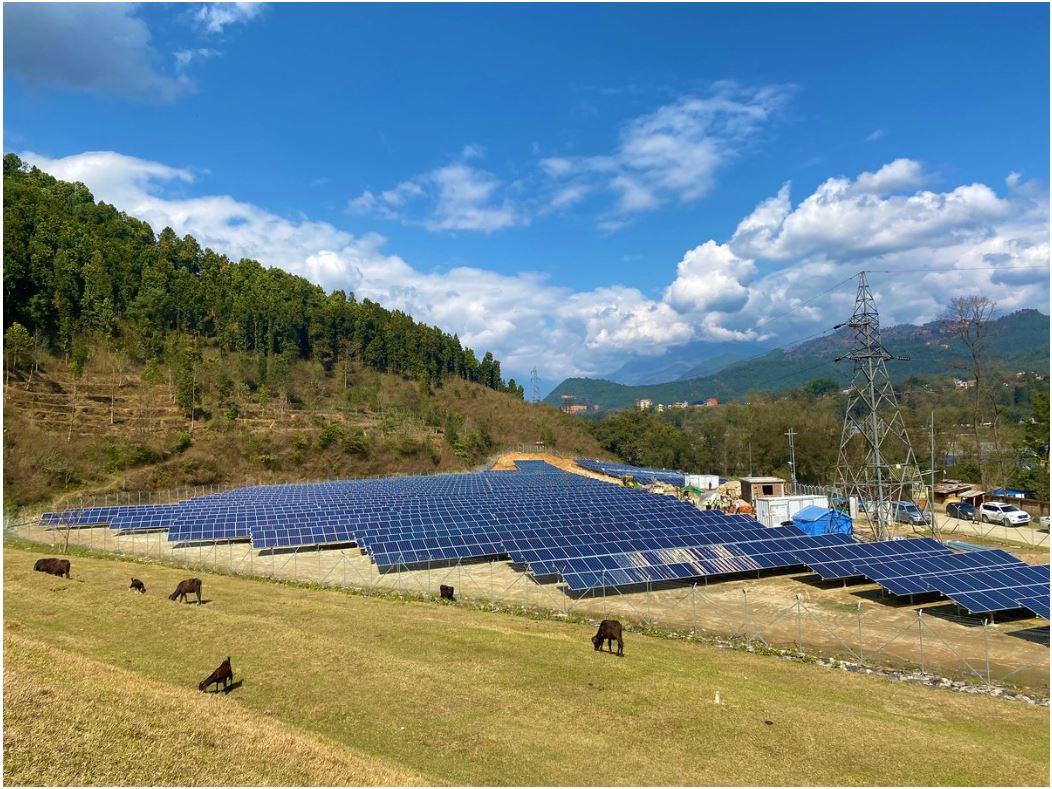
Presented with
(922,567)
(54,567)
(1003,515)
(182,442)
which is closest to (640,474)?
(1003,515)

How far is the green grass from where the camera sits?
36.9ft

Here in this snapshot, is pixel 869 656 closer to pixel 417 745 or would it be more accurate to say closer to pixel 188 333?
pixel 417 745

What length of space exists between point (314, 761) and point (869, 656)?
19719 millimetres

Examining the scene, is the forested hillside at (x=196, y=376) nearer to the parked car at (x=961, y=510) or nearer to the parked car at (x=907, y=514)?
the parked car at (x=907, y=514)

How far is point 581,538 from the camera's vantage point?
3484 centimetres

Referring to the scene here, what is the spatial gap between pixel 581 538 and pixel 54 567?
25.4 meters

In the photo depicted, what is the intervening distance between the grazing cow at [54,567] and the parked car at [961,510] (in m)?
65.0

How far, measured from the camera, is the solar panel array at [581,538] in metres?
27.8

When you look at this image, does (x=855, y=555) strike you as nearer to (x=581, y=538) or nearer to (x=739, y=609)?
(x=739, y=609)

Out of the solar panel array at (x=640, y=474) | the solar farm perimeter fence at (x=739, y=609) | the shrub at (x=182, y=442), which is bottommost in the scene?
the solar farm perimeter fence at (x=739, y=609)

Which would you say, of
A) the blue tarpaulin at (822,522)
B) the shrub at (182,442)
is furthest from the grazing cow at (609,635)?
the shrub at (182,442)

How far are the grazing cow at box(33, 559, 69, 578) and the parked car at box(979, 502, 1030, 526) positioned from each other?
211ft

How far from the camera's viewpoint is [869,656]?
68.7ft

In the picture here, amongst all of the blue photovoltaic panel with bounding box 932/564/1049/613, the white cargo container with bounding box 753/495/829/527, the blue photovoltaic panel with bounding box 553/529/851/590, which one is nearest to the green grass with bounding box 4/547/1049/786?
the blue photovoltaic panel with bounding box 553/529/851/590
